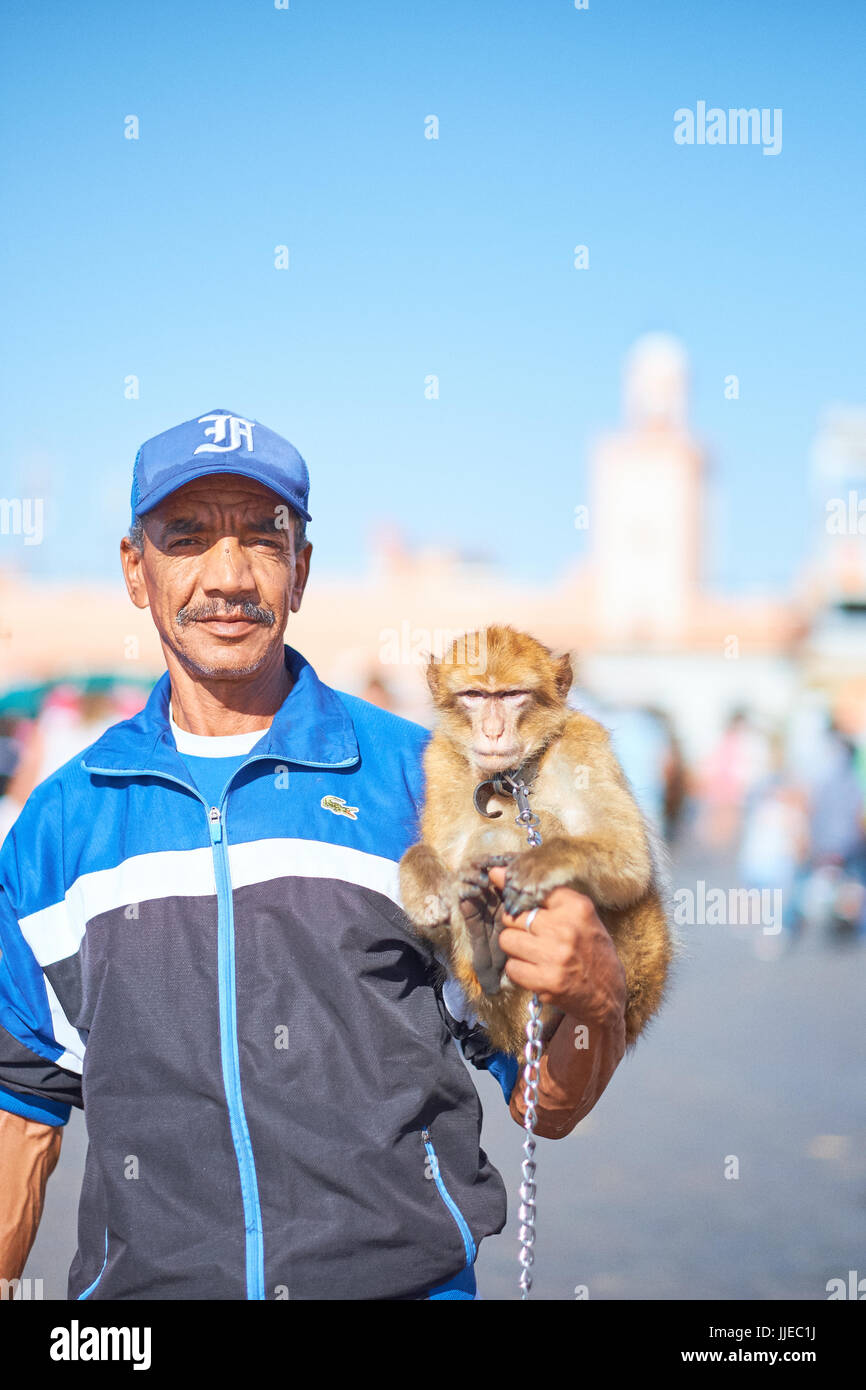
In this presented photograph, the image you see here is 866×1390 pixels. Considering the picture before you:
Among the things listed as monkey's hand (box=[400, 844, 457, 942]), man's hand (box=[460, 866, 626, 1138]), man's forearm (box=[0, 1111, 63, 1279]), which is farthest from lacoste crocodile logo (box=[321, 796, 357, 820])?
man's forearm (box=[0, 1111, 63, 1279])

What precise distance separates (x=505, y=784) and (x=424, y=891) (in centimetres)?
33

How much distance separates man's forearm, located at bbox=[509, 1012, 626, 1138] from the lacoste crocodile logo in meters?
0.48

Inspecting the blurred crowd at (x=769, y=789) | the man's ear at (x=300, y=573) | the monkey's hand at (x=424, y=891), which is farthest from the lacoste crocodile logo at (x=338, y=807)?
the blurred crowd at (x=769, y=789)

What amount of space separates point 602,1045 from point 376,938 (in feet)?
1.32

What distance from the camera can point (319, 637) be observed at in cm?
3209

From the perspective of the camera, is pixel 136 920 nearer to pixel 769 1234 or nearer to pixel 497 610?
pixel 769 1234

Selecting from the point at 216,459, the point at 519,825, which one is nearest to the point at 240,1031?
the point at 519,825

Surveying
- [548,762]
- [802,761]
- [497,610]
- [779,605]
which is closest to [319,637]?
[497,610]

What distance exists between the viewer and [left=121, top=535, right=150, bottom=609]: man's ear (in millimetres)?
2580

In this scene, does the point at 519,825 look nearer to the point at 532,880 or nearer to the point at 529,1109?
the point at 532,880

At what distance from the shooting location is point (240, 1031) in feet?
7.41

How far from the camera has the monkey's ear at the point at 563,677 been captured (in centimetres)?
277
